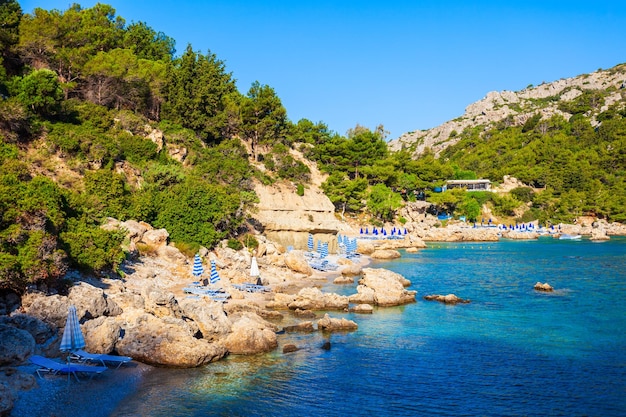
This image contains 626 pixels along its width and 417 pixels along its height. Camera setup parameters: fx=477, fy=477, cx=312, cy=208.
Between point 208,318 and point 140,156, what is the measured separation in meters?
26.8

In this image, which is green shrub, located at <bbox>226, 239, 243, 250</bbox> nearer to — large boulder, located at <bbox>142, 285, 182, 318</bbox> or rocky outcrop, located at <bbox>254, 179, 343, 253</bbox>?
rocky outcrop, located at <bbox>254, 179, 343, 253</bbox>

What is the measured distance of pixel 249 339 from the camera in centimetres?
Answer: 1653

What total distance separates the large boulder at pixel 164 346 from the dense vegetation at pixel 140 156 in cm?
440

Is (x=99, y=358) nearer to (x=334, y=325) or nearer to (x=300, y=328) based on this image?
(x=300, y=328)

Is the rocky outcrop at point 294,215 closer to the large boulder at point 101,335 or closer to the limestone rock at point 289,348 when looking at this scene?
the limestone rock at point 289,348

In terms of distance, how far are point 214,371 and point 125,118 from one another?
33818 mm

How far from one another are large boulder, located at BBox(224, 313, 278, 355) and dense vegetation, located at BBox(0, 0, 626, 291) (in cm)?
698

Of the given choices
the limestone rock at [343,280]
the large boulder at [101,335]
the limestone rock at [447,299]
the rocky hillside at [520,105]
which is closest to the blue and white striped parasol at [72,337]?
the large boulder at [101,335]

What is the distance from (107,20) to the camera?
5238 cm

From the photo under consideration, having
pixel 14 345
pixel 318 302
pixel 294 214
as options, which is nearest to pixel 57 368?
pixel 14 345

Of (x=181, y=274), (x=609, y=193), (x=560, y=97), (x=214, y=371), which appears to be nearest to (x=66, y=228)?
(x=181, y=274)

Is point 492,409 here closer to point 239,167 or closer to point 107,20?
point 239,167

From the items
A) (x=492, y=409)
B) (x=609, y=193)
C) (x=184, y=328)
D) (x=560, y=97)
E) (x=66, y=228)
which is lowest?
(x=492, y=409)

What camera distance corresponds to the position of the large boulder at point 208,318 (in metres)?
17.0
